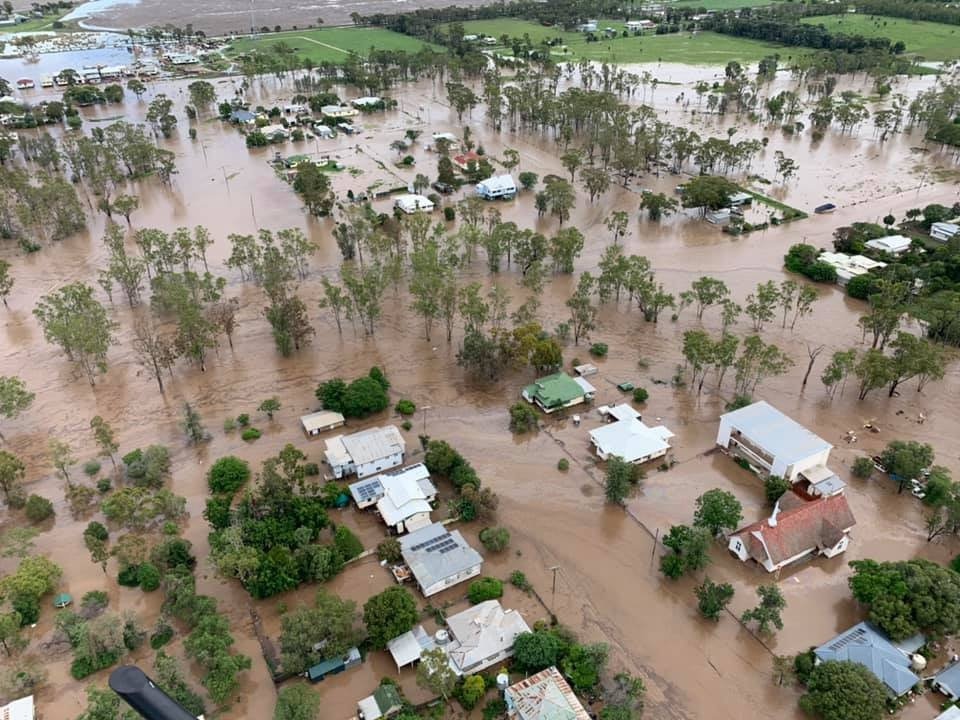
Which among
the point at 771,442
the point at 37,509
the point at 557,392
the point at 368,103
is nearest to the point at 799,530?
the point at 771,442

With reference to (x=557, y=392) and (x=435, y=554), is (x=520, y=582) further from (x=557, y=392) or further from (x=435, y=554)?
(x=557, y=392)

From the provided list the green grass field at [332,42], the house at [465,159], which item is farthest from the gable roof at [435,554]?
the green grass field at [332,42]

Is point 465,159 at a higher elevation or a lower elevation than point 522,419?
higher

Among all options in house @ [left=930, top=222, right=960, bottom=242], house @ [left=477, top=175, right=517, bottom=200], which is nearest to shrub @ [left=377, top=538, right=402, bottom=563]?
house @ [left=477, top=175, right=517, bottom=200]

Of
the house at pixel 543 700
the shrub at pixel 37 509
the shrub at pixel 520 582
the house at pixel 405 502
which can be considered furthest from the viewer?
the shrub at pixel 37 509

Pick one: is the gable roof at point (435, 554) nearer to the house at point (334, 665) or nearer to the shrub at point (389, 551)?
the shrub at point (389, 551)
